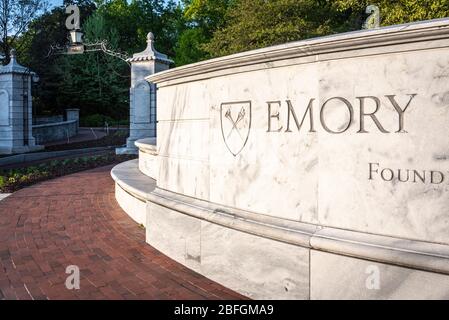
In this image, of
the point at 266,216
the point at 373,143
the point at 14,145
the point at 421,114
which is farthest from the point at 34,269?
the point at 14,145

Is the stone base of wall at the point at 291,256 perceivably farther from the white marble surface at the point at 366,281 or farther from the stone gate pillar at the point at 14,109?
the stone gate pillar at the point at 14,109

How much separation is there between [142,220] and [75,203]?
2.09 meters

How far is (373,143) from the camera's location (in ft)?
9.43

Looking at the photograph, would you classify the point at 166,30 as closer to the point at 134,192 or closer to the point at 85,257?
the point at 134,192

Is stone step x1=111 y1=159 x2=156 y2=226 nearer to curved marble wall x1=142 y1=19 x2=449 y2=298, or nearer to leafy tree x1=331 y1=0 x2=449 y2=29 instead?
curved marble wall x1=142 y1=19 x2=449 y2=298

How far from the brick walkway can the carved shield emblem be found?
1.33 meters

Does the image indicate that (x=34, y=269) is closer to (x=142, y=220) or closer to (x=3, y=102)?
(x=142, y=220)

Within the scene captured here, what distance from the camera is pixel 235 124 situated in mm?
3818

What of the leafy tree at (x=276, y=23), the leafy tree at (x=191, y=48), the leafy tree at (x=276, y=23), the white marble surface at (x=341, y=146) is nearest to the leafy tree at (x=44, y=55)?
the leafy tree at (x=191, y=48)

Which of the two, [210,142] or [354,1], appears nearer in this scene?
[210,142]

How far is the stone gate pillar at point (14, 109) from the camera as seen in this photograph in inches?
680

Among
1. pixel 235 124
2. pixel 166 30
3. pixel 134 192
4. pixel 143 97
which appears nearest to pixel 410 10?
pixel 143 97

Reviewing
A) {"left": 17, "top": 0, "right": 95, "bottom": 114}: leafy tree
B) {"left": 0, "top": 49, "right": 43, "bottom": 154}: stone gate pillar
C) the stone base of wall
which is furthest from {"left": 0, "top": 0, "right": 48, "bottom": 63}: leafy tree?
the stone base of wall

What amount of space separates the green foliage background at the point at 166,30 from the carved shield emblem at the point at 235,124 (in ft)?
33.6
